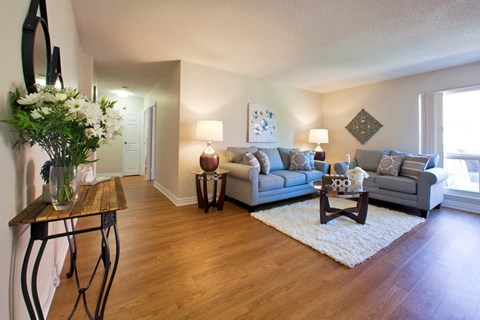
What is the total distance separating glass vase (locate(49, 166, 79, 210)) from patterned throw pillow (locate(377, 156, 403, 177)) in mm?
4185

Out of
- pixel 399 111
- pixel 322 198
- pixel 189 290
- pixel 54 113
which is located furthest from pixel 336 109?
pixel 54 113

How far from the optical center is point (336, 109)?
17.2ft

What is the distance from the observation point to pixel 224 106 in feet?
12.6

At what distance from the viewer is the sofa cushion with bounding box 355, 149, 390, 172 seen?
12.9 ft

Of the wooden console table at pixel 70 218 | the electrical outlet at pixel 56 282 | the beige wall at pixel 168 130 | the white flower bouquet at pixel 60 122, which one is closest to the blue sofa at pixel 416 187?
the beige wall at pixel 168 130

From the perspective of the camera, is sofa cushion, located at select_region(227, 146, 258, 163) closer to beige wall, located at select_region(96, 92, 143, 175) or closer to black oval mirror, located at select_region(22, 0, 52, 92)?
black oval mirror, located at select_region(22, 0, 52, 92)

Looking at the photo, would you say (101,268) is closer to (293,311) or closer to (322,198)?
(293,311)

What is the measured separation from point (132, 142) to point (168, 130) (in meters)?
2.92

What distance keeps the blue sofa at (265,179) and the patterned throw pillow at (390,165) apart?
0.91 meters

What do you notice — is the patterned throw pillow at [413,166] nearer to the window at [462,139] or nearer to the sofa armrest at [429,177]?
the sofa armrest at [429,177]

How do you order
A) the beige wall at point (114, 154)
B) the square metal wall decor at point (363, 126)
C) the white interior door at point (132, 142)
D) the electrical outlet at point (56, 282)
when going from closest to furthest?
the electrical outlet at point (56, 282), the square metal wall decor at point (363, 126), the beige wall at point (114, 154), the white interior door at point (132, 142)

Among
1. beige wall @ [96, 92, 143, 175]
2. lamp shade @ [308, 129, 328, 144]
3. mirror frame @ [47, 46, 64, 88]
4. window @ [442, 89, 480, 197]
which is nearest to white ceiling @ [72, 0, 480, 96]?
window @ [442, 89, 480, 197]

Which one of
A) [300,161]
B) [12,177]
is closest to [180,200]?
[300,161]

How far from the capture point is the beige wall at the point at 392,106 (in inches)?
140
